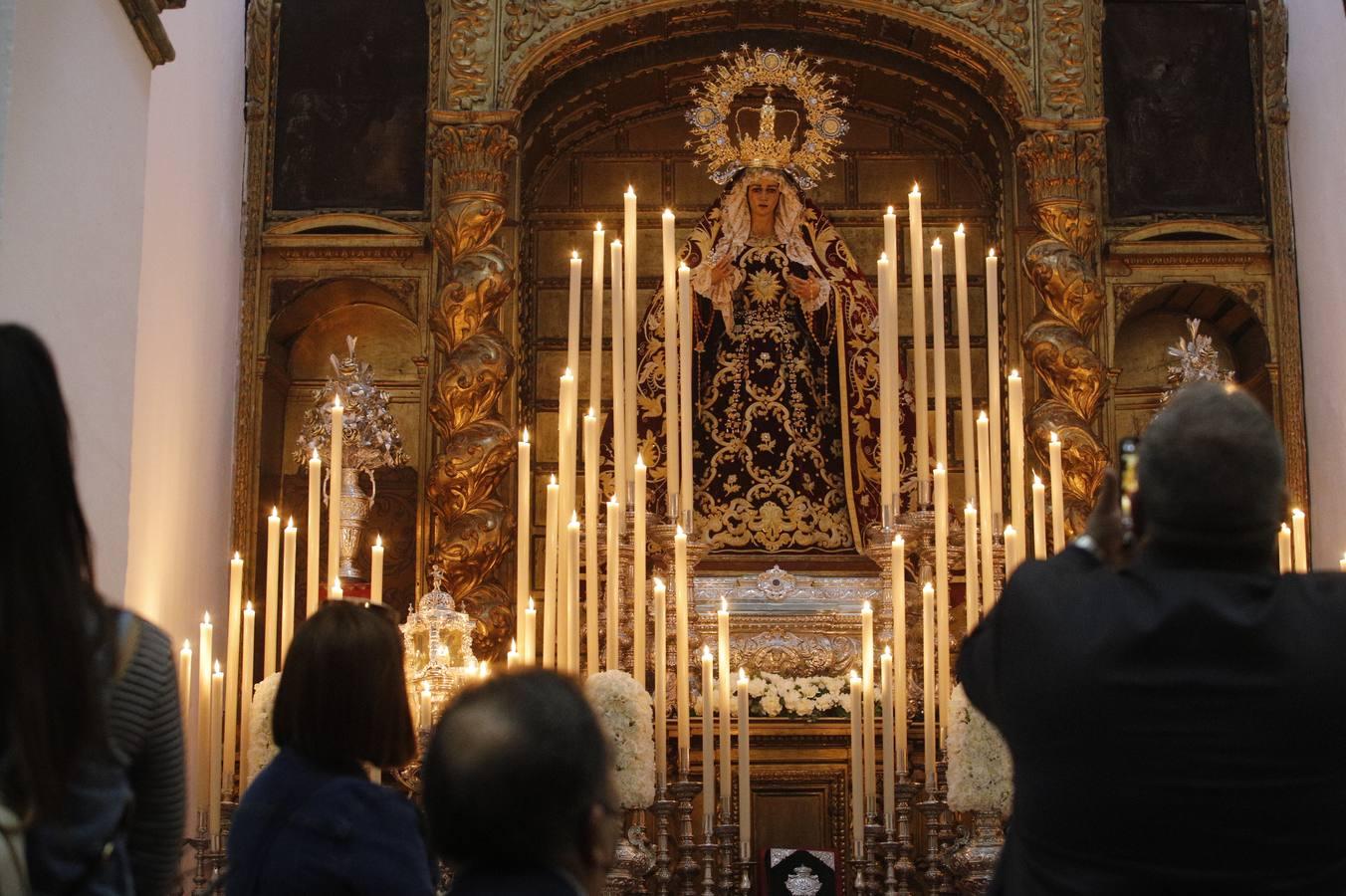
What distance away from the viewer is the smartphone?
7.22 feet

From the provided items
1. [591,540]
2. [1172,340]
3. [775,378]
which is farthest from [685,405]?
[1172,340]

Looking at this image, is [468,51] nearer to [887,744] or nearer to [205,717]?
[205,717]

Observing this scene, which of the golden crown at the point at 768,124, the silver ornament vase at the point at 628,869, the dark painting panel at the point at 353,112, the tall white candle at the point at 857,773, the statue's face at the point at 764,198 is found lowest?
the silver ornament vase at the point at 628,869

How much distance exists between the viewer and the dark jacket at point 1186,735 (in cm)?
197

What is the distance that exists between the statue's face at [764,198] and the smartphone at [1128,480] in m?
5.39

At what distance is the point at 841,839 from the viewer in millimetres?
7289

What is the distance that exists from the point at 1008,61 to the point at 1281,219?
1479 mm

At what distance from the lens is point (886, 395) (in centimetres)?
566

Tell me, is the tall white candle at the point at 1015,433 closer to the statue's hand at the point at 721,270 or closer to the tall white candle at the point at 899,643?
the tall white candle at the point at 899,643

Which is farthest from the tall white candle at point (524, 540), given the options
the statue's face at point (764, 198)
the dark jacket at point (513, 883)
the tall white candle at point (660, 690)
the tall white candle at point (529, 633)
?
the dark jacket at point (513, 883)

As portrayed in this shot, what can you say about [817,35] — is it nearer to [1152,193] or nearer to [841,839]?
[1152,193]

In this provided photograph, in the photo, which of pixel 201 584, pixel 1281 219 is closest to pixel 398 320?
pixel 201 584

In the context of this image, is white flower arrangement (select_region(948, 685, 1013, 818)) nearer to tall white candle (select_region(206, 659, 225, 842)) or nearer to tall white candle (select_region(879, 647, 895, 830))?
tall white candle (select_region(879, 647, 895, 830))

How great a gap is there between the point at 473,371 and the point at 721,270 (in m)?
1.15
